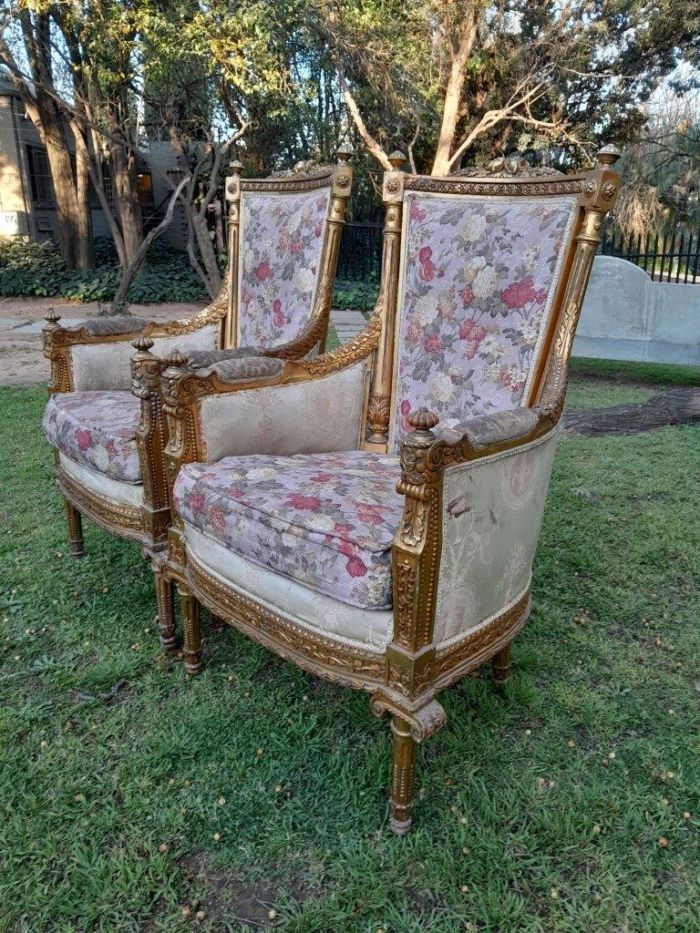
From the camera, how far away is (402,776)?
1332mm

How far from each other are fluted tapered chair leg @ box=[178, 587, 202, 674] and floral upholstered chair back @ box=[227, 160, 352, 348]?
86 cm

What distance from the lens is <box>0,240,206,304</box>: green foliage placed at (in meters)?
9.46

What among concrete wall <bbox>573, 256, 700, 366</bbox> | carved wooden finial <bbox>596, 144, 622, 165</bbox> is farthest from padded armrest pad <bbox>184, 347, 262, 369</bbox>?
concrete wall <bbox>573, 256, 700, 366</bbox>

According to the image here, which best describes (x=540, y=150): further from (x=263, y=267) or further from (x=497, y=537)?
(x=497, y=537)

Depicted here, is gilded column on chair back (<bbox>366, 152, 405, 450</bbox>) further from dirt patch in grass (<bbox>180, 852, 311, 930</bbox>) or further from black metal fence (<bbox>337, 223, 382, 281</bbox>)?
black metal fence (<bbox>337, 223, 382, 281</bbox>)

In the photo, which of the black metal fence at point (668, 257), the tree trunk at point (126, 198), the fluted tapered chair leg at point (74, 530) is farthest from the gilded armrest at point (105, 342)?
the tree trunk at point (126, 198)

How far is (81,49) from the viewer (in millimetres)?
7398

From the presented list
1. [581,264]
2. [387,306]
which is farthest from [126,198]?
[581,264]

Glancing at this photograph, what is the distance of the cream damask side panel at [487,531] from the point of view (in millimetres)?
1224

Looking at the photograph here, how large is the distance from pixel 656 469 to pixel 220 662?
94.9 inches

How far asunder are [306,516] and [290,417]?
1.78 feet

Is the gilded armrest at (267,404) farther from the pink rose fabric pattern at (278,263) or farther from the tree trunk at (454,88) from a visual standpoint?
the tree trunk at (454,88)

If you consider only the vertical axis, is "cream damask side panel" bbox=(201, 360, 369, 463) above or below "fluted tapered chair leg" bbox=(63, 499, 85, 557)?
above

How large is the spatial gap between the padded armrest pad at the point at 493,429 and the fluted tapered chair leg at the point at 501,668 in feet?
2.27
